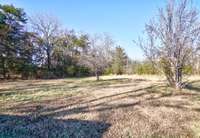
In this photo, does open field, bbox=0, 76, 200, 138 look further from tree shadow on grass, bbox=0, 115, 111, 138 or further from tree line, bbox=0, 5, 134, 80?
tree line, bbox=0, 5, 134, 80

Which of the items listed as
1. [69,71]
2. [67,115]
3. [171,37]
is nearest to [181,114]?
[67,115]

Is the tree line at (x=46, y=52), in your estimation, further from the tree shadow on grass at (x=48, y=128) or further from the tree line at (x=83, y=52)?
the tree shadow on grass at (x=48, y=128)

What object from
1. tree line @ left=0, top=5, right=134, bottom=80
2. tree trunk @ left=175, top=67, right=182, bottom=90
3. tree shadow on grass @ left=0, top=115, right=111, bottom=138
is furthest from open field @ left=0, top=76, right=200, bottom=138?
tree line @ left=0, top=5, right=134, bottom=80

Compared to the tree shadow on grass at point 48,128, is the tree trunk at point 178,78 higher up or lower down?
higher up

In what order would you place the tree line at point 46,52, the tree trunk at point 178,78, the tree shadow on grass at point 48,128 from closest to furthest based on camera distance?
the tree shadow on grass at point 48,128 < the tree trunk at point 178,78 < the tree line at point 46,52

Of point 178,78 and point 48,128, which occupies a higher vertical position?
point 178,78

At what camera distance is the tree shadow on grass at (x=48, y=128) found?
4.72 metres

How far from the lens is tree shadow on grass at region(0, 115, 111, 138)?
15.5 ft

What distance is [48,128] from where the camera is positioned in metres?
5.18

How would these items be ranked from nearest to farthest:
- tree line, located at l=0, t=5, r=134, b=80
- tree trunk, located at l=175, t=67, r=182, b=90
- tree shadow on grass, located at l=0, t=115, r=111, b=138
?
tree shadow on grass, located at l=0, t=115, r=111, b=138, tree trunk, located at l=175, t=67, r=182, b=90, tree line, located at l=0, t=5, r=134, b=80

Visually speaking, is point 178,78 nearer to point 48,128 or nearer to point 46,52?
point 48,128

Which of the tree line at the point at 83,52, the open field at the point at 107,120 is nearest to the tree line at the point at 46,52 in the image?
the tree line at the point at 83,52

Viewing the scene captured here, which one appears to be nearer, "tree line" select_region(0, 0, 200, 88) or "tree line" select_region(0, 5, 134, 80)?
"tree line" select_region(0, 0, 200, 88)

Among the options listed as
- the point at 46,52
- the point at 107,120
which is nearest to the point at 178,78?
the point at 107,120
